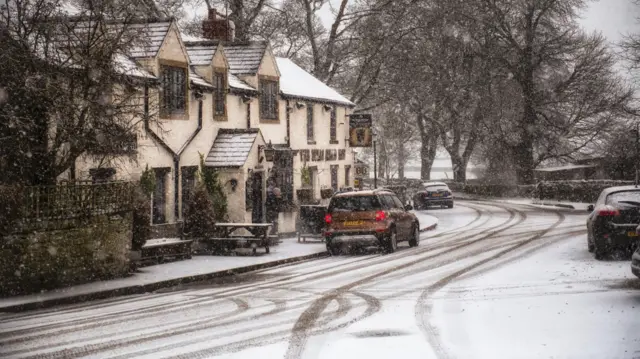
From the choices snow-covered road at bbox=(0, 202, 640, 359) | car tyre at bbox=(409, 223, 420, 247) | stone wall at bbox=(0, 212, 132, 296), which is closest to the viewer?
snow-covered road at bbox=(0, 202, 640, 359)

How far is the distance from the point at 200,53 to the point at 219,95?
1.55 meters

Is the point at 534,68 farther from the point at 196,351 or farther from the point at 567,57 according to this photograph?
the point at 196,351

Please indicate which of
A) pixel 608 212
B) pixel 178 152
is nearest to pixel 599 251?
pixel 608 212

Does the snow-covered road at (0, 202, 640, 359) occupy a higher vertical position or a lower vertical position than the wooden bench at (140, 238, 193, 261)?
lower

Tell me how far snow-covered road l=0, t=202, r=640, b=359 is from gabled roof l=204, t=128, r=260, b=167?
25.4 feet

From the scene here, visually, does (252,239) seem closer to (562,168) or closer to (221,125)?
(221,125)

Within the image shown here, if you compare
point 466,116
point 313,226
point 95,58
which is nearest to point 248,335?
point 95,58

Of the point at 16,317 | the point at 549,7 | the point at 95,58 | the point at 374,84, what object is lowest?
the point at 16,317

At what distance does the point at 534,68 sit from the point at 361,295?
149 feet

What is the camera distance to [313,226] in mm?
29281

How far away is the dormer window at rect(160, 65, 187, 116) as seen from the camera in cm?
2595

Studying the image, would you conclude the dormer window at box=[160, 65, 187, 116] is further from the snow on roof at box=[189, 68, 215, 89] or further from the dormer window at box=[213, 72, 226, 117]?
the dormer window at box=[213, 72, 226, 117]

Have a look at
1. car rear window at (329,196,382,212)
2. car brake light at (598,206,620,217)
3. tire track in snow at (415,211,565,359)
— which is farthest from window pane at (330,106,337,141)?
car brake light at (598,206,620,217)

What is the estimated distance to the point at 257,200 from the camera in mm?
31125
